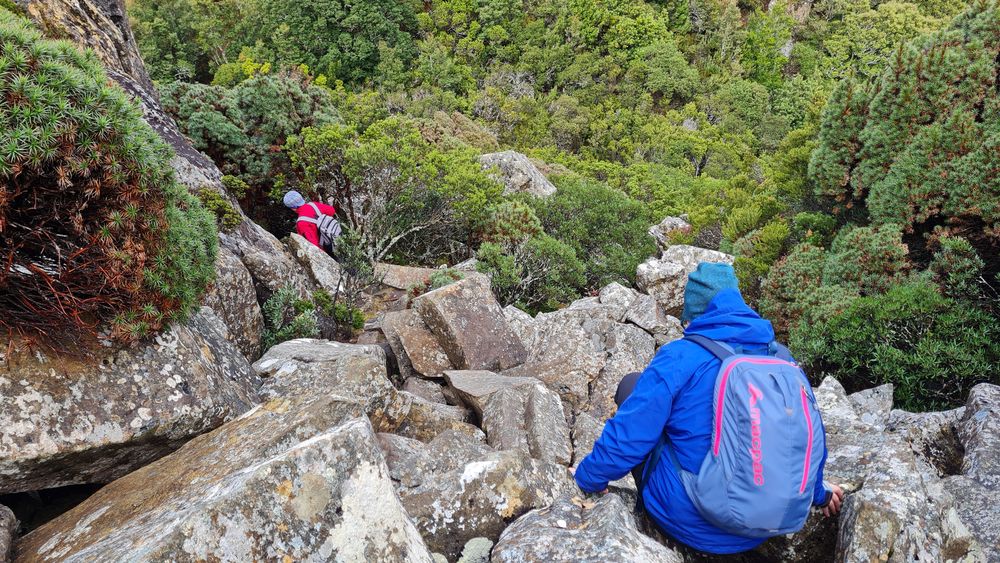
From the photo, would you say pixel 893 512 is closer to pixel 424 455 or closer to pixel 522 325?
pixel 424 455

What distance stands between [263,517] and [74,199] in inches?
87.4

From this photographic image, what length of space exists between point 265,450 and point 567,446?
2.94 m

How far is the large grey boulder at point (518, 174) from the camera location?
18281 mm

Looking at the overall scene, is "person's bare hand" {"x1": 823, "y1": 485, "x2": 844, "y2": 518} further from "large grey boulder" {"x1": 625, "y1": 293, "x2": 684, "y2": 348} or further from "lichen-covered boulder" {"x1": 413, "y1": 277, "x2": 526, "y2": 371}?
"large grey boulder" {"x1": 625, "y1": 293, "x2": 684, "y2": 348}

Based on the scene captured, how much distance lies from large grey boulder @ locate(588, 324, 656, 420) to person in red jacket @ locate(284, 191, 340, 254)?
223 inches

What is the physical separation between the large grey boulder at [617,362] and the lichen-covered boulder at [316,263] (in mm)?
4438

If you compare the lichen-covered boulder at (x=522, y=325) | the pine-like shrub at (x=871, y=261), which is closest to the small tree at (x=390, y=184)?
the lichen-covered boulder at (x=522, y=325)

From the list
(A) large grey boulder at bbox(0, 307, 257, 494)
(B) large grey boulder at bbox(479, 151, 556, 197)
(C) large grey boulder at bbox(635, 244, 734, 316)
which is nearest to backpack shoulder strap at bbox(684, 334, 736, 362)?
(A) large grey boulder at bbox(0, 307, 257, 494)

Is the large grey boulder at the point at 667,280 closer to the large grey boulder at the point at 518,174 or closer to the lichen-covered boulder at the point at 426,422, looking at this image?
the large grey boulder at the point at 518,174

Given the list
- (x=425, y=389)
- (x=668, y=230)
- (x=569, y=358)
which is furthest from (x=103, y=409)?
(x=668, y=230)

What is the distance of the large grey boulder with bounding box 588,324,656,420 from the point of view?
7039 millimetres

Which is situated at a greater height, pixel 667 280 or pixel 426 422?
pixel 426 422

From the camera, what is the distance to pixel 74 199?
3301mm

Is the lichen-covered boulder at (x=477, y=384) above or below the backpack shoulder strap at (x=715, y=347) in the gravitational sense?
below
